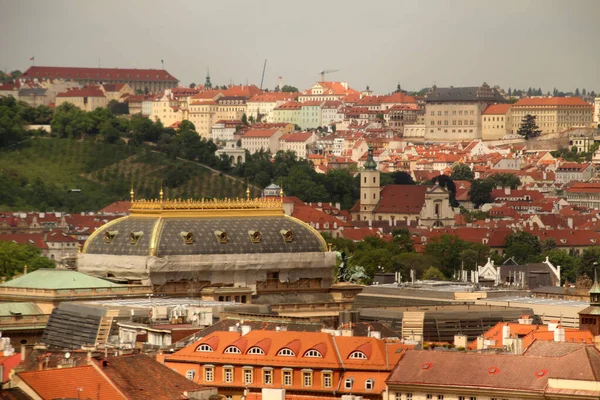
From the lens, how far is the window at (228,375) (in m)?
62.9

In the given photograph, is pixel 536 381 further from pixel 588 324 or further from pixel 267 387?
pixel 588 324

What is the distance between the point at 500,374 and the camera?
56.8 meters

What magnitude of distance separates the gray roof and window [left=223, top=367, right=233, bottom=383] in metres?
25.0

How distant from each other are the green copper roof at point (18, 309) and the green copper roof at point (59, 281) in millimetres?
2525

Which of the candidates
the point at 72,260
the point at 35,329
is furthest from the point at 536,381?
the point at 72,260

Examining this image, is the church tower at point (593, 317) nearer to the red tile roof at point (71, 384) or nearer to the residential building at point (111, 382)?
the residential building at point (111, 382)

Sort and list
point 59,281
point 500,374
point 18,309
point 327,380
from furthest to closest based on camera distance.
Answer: point 59,281 < point 18,309 < point 327,380 < point 500,374

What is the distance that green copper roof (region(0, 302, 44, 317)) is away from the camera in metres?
80.1

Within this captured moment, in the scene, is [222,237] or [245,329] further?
[222,237]

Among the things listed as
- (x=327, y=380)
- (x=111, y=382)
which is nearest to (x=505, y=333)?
(x=327, y=380)

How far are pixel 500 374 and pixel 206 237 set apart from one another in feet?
112

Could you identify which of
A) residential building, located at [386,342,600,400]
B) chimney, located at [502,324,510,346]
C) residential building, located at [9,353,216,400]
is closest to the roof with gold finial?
chimney, located at [502,324,510,346]

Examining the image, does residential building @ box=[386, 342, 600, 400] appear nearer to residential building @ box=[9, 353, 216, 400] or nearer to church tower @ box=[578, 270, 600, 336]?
residential building @ box=[9, 353, 216, 400]

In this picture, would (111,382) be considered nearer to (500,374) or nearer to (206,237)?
(500,374)
